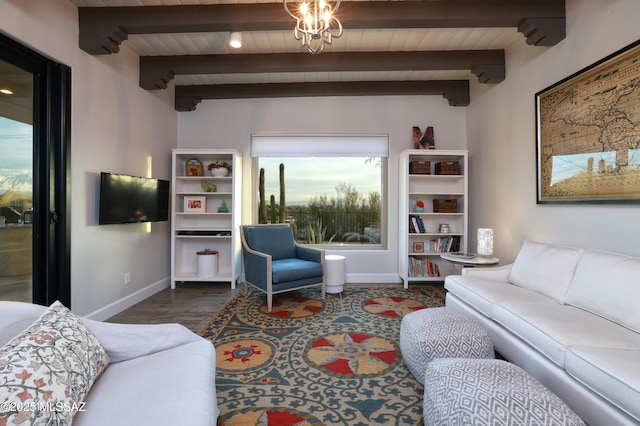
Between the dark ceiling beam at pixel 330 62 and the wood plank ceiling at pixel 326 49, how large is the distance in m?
0.01

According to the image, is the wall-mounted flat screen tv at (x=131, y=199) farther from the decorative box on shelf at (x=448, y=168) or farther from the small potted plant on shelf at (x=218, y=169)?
the decorative box on shelf at (x=448, y=168)

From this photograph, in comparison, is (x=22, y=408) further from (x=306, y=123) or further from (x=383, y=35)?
(x=306, y=123)

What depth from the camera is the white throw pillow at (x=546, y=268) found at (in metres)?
2.19

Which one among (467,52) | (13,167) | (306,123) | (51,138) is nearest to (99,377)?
(13,167)

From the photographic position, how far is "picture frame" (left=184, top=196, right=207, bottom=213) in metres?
4.28

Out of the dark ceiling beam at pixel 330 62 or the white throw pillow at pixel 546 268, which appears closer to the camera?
the white throw pillow at pixel 546 268

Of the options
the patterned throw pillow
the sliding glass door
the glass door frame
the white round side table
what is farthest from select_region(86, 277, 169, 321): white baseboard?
the white round side table

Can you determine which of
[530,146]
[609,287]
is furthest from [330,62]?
[609,287]

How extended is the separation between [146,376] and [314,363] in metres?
1.22

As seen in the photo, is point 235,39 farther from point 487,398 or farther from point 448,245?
point 448,245

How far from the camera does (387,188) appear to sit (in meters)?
4.57

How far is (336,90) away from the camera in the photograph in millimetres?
4246

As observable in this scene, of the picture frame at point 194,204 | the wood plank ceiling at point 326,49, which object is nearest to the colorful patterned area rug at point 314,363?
the picture frame at point 194,204

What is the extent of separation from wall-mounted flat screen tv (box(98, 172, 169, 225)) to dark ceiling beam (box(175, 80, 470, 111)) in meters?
1.45
